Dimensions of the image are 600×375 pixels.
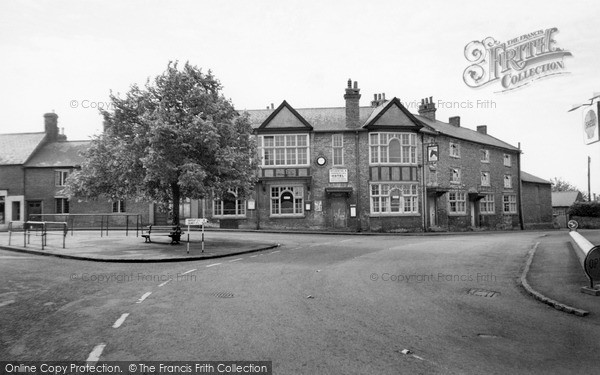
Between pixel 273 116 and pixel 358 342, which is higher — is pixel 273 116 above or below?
above

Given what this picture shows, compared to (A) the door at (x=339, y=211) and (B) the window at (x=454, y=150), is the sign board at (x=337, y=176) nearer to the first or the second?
(A) the door at (x=339, y=211)

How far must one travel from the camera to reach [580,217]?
3778 cm

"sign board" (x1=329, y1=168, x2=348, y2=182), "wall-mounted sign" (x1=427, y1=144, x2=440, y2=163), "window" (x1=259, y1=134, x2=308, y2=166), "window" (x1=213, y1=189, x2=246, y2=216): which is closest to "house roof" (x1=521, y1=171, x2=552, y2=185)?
"wall-mounted sign" (x1=427, y1=144, x2=440, y2=163)

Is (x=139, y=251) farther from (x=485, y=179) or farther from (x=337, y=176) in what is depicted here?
(x=485, y=179)

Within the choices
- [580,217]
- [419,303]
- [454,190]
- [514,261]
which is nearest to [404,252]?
[514,261]

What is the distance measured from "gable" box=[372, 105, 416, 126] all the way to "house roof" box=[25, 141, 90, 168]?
26653 millimetres

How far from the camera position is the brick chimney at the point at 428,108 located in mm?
38750

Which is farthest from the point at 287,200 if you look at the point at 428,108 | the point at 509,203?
the point at 509,203

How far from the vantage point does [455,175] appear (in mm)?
35406

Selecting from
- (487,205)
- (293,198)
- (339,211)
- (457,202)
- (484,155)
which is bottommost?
(339,211)

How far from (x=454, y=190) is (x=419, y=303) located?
29.3 m

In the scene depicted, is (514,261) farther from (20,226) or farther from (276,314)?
(20,226)

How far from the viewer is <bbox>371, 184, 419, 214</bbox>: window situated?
99.8 ft

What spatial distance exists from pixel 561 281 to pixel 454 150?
2814cm
